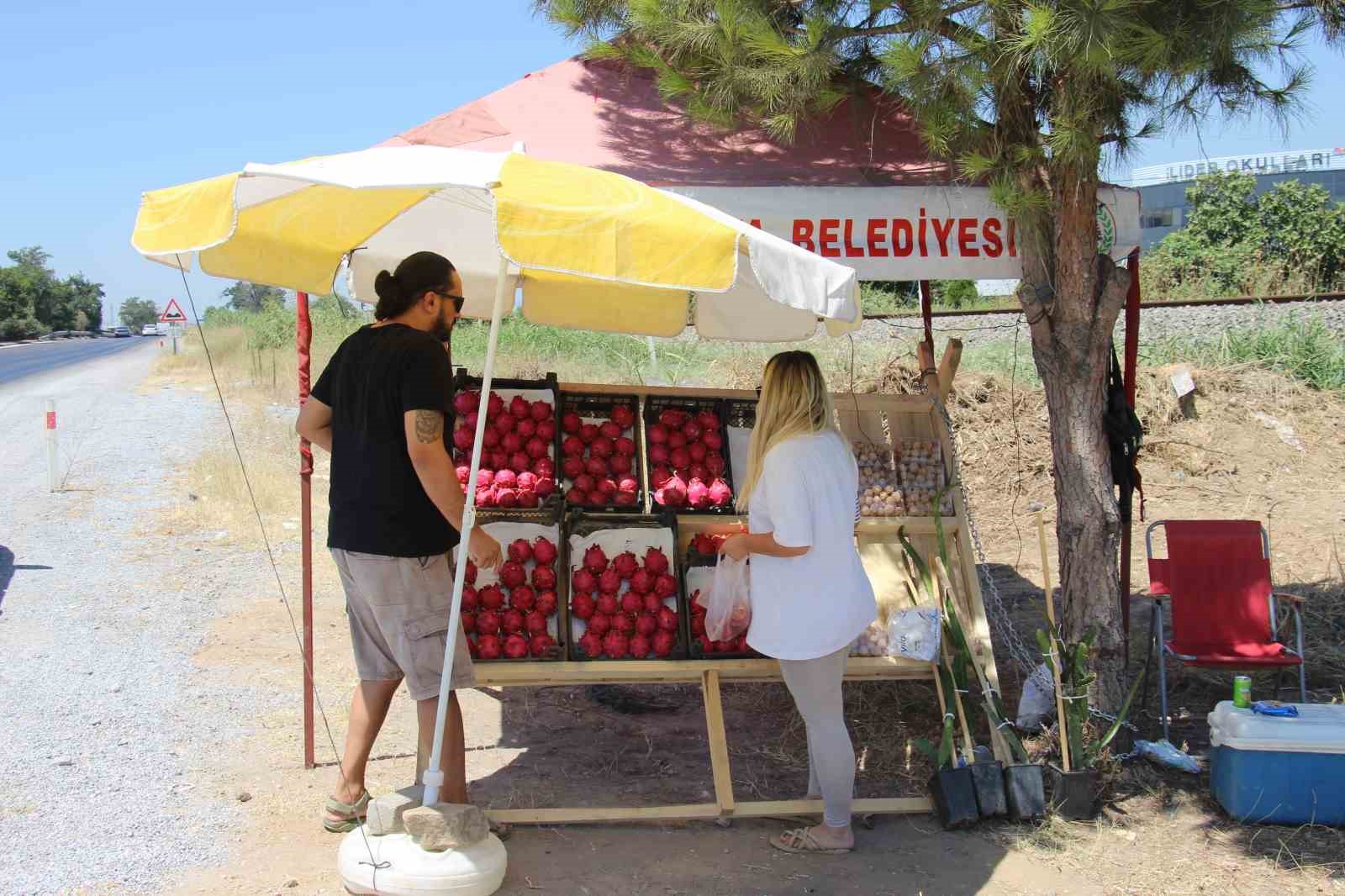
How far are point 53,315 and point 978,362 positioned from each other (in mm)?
102159

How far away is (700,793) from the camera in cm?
469

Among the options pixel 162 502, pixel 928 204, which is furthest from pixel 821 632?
pixel 162 502

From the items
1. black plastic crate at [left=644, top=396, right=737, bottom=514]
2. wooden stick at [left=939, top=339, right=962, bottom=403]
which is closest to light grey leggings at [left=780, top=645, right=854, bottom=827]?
black plastic crate at [left=644, top=396, right=737, bottom=514]

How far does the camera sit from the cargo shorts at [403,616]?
11.9ft

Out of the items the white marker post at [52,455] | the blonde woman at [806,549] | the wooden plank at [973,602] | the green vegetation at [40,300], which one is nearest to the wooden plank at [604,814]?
the blonde woman at [806,549]

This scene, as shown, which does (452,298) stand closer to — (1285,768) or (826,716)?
(826,716)

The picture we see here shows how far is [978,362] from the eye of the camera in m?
13.9

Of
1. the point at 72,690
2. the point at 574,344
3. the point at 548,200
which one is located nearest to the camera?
the point at 548,200

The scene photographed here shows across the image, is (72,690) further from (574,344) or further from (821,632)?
(574,344)

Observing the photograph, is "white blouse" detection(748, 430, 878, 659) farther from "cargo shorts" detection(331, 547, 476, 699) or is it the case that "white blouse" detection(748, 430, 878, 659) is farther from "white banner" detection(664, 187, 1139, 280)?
"white banner" detection(664, 187, 1139, 280)

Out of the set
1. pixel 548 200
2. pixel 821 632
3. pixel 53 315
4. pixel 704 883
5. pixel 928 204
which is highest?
pixel 53 315

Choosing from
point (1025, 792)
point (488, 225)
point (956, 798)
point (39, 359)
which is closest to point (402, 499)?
point (488, 225)

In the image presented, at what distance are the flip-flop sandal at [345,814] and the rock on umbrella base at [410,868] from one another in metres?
0.46

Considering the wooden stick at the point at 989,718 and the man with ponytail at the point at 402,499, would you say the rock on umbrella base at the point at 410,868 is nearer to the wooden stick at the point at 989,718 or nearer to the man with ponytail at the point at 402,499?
the man with ponytail at the point at 402,499
